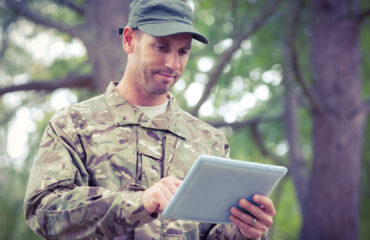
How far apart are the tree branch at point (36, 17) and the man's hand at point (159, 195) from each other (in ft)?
12.3

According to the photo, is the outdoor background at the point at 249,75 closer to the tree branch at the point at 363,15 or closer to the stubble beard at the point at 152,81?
the tree branch at the point at 363,15

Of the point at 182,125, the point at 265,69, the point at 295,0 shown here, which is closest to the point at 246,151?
the point at 265,69

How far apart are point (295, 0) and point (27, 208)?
499 cm

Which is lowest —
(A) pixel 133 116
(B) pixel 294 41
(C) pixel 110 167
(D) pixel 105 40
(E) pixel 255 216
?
(E) pixel 255 216

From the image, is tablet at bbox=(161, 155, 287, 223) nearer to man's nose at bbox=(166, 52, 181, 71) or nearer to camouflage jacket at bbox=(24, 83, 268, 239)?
camouflage jacket at bbox=(24, 83, 268, 239)

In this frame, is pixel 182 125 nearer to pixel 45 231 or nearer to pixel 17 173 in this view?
pixel 45 231

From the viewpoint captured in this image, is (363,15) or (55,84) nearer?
(55,84)

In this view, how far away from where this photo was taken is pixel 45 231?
2.08 m

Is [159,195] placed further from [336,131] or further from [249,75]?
[249,75]

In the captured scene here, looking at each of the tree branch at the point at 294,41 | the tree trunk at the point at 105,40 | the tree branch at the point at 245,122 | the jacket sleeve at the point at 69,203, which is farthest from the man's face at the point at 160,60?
the tree branch at the point at 245,122

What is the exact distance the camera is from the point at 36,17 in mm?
5441

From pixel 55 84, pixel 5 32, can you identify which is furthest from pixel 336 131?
pixel 5 32

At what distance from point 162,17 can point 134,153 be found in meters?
0.66

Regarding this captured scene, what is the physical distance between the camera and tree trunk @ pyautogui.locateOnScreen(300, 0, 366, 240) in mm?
7445
